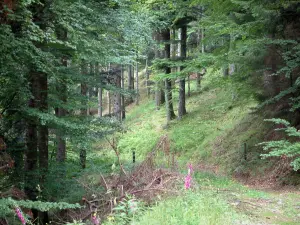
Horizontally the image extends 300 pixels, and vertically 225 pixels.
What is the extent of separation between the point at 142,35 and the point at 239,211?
8630mm

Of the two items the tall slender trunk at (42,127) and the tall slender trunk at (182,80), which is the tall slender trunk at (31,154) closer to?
the tall slender trunk at (42,127)

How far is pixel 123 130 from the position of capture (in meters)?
11.6

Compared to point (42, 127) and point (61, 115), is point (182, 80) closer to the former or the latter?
point (61, 115)

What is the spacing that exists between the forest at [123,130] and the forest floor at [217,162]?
0.17 feet

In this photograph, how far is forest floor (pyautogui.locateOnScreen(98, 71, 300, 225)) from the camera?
18.0 ft

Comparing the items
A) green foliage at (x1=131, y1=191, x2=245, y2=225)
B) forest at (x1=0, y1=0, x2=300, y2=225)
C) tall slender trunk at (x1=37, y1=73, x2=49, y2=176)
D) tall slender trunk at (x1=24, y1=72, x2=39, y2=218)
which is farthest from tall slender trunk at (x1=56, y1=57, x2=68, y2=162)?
green foliage at (x1=131, y1=191, x2=245, y2=225)

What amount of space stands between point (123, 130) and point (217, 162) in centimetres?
621

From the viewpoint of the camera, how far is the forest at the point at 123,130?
677 centimetres

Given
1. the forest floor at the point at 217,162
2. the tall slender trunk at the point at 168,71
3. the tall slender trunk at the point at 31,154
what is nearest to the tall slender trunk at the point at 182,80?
the forest floor at the point at 217,162

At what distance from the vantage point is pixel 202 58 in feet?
44.9

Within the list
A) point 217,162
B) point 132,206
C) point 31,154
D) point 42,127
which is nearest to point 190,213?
point 132,206

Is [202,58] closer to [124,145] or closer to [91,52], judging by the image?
[91,52]

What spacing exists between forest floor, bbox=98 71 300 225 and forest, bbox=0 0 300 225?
5 centimetres

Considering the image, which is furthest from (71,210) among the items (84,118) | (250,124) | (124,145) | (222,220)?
(124,145)
